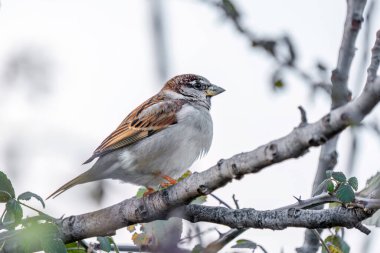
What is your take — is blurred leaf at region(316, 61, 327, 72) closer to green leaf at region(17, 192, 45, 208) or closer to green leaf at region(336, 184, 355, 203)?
green leaf at region(336, 184, 355, 203)

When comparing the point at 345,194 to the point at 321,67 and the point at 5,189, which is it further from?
the point at 5,189

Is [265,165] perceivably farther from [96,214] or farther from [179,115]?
[179,115]

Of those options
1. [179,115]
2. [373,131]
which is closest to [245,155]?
[373,131]

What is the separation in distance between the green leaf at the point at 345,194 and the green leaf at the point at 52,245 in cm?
146

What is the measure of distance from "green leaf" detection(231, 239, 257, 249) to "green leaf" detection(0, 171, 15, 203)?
50.8 inches

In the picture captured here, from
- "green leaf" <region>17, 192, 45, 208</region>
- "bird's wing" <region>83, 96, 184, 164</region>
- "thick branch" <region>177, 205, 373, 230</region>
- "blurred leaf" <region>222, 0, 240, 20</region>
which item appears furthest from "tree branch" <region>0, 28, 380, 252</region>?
"bird's wing" <region>83, 96, 184, 164</region>

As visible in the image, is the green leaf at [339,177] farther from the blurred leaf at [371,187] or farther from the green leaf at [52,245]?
the green leaf at [52,245]

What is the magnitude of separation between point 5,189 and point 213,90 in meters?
4.00

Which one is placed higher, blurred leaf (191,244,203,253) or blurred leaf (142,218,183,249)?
blurred leaf (142,218,183,249)

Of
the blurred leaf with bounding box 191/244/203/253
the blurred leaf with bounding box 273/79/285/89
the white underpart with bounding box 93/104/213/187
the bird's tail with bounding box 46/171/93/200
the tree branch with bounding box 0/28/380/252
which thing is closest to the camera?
the tree branch with bounding box 0/28/380/252

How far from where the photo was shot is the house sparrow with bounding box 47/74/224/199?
6.15 m

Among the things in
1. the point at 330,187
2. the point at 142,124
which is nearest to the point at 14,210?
the point at 330,187

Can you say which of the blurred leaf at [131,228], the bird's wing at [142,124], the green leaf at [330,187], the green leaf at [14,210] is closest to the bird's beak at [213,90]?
the bird's wing at [142,124]

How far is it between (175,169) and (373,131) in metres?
3.24
